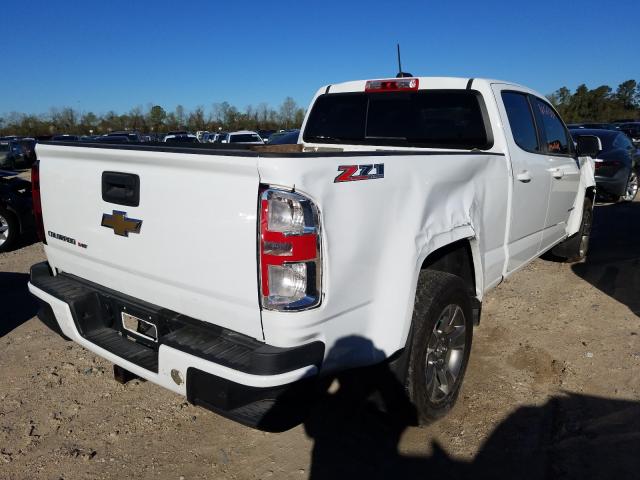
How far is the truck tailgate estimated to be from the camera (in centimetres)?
200

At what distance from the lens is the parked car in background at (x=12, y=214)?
295 inches

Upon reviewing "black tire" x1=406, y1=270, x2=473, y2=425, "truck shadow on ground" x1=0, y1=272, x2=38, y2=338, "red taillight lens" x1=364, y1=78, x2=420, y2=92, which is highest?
"red taillight lens" x1=364, y1=78, x2=420, y2=92

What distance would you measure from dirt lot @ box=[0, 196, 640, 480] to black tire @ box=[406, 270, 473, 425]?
0.62 feet

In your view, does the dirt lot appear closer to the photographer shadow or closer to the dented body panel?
the photographer shadow

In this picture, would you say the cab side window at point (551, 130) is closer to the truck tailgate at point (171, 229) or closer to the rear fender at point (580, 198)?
the rear fender at point (580, 198)

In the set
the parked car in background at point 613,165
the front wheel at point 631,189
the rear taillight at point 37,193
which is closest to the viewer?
the rear taillight at point 37,193

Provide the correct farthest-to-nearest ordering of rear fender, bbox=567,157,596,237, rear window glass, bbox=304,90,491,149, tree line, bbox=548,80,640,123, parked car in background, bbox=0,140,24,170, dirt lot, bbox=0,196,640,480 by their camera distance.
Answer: tree line, bbox=548,80,640,123, parked car in background, bbox=0,140,24,170, rear fender, bbox=567,157,596,237, rear window glass, bbox=304,90,491,149, dirt lot, bbox=0,196,640,480

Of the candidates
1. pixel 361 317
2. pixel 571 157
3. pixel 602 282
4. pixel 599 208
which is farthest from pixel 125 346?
pixel 599 208

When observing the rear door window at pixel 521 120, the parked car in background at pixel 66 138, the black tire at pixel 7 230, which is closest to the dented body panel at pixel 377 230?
the rear door window at pixel 521 120

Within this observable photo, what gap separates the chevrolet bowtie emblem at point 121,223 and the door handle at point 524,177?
266 cm

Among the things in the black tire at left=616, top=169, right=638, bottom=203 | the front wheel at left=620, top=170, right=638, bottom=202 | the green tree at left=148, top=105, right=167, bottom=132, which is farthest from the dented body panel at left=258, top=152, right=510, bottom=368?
the green tree at left=148, top=105, right=167, bottom=132

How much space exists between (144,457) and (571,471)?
2.28 m

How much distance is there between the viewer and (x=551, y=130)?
15.5 feet

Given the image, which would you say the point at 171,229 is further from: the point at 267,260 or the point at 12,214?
the point at 12,214
